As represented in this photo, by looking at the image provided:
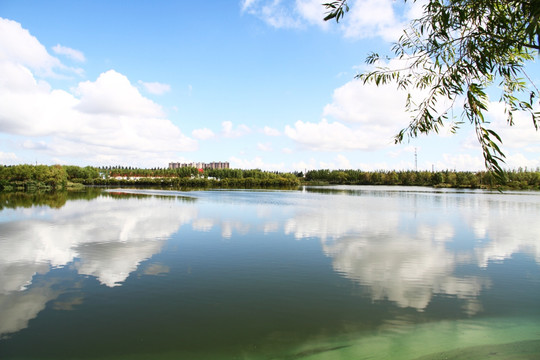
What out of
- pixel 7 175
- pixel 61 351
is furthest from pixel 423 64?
pixel 7 175

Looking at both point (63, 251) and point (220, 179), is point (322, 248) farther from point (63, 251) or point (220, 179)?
point (220, 179)

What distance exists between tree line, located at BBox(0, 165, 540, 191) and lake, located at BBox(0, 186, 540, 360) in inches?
2351

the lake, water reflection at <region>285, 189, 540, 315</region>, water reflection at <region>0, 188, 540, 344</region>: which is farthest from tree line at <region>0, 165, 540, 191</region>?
the lake

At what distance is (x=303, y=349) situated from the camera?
6.14m

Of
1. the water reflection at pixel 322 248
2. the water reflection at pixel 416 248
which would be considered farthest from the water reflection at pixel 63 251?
the water reflection at pixel 416 248

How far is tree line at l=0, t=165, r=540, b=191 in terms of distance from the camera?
89375mm

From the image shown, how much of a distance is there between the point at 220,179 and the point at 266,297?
138 metres

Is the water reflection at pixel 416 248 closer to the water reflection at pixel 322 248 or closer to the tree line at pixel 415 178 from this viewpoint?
the water reflection at pixel 322 248

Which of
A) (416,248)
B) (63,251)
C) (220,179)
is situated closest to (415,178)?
(220,179)

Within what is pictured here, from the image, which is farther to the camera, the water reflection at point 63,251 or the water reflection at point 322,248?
the water reflection at point 322,248

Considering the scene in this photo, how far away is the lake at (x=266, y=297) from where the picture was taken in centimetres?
626

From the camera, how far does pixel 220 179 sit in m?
145

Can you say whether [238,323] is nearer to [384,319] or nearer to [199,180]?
[384,319]

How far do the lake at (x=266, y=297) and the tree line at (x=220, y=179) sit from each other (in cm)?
5971
